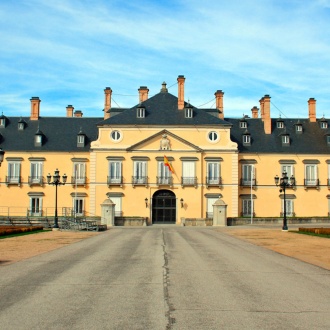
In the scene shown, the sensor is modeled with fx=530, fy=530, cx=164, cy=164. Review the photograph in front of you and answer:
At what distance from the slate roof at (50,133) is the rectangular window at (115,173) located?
4.63m

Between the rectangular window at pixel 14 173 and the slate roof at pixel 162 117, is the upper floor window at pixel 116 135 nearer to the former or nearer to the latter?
the slate roof at pixel 162 117

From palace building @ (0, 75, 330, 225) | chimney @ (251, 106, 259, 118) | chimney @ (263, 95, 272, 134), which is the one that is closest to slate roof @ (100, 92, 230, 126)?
palace building @ (0, 75, 330, 225)

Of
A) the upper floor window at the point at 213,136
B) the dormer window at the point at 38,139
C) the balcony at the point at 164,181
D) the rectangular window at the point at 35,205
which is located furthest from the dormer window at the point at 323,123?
the rectangular window at the point at 35,205

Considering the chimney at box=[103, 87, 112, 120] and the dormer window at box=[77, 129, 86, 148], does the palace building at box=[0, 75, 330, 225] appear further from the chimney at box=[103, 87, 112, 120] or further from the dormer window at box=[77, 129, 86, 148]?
the chimney at box=[103, 87, 112, 120]

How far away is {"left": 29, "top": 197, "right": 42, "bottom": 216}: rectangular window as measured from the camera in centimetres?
6215

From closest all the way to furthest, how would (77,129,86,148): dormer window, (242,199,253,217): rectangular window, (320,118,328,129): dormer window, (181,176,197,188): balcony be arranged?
(181,176,197,188): balcony, (242,199,253,217): rectangular window, (77,129,86,148): dormer window, (320,118,328,129): dormer window

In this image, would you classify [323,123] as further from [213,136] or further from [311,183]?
[213,136]

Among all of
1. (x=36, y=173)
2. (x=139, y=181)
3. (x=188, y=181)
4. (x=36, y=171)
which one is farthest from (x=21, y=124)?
(x=188, y=181)

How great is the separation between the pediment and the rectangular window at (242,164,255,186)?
23.0 feet

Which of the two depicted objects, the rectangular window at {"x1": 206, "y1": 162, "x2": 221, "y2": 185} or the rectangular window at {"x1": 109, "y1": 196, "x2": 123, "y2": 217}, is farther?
the rectangular window at {"x1": 206, "y1": 162, "x2": 221, "y2": 185}

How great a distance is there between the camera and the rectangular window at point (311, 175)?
6353 centimetres

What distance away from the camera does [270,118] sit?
223 ft

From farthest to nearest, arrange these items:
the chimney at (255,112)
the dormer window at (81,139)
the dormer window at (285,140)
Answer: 1. the chimney at (255,112)
2. the dormer window at (285,140)
3. the dormer window at (81,139)

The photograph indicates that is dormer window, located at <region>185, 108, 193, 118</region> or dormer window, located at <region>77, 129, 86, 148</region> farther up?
dormer window, located at <region>185, 108, 193, 118</region>
